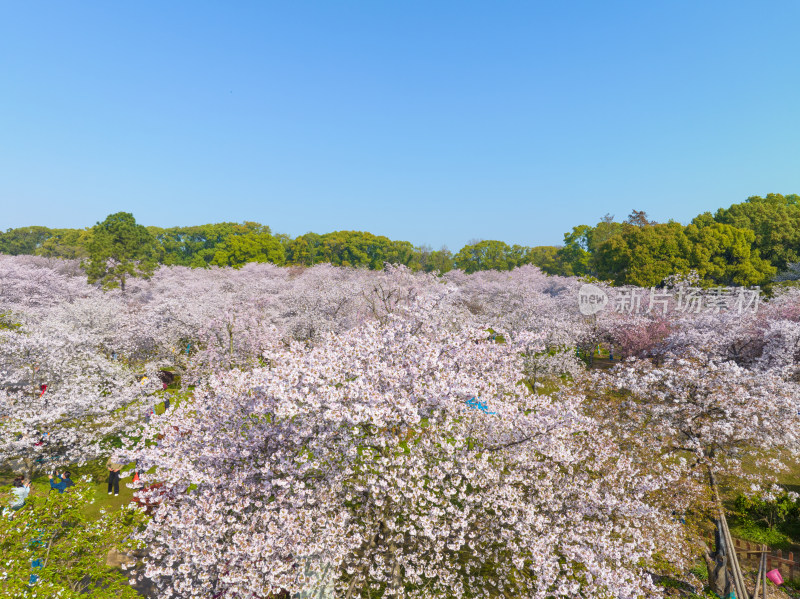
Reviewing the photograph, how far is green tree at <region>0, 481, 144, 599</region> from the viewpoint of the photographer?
7469 mm

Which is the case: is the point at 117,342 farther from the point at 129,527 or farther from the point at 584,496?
the point at 584,496

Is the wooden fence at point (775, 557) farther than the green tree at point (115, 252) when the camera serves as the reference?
No

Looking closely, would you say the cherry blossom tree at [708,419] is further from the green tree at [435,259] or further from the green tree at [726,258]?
the green tree at [435,259]

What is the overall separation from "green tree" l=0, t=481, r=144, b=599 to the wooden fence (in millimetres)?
17389

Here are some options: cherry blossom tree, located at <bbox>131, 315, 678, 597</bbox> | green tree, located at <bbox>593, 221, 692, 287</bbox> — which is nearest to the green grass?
cherry blossom tree, located at <bbox>131, 315, 678, 597</bbox>

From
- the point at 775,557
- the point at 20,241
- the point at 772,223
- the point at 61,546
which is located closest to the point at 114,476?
the point at 61,546

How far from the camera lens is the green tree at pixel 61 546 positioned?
24.5 ft

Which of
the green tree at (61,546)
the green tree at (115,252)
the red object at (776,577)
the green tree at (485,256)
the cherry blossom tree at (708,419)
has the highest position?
the green tree at (485,256)

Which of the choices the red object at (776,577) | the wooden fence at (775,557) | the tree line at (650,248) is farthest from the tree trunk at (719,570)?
the tree line at (650,248)

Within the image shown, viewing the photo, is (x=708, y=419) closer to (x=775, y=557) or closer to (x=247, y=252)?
(x=775, y=557)

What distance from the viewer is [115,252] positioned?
148 feet

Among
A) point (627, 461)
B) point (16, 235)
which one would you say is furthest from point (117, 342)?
point (16, 235)

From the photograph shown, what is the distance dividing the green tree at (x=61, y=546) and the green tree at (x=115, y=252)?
40672 millimetres

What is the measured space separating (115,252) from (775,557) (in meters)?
55.8
